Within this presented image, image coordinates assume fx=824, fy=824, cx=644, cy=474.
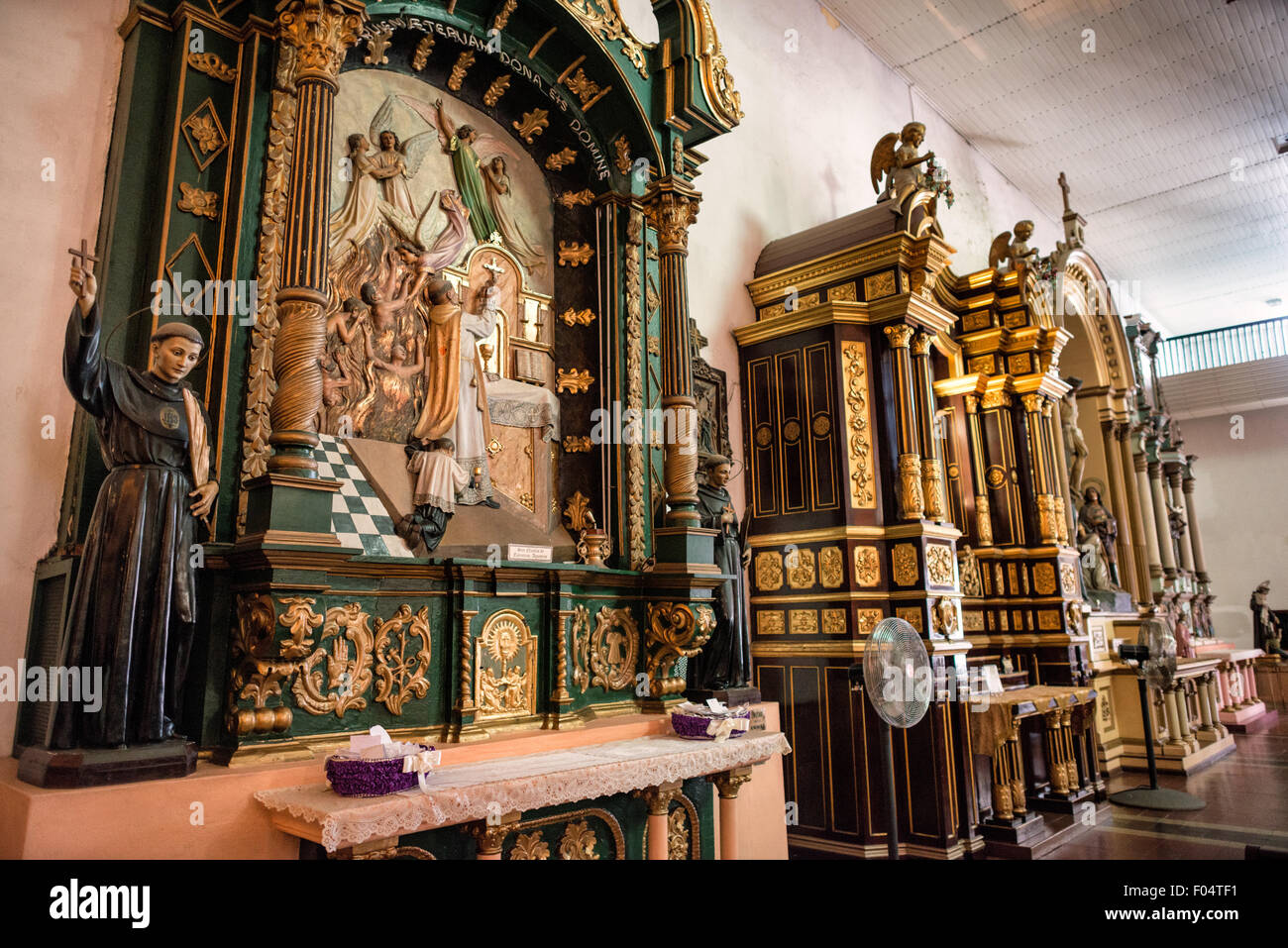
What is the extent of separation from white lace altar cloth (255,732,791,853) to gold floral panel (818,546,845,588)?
2.33 m

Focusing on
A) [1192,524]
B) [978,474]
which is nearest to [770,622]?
[978,474]

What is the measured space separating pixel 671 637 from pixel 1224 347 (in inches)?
822

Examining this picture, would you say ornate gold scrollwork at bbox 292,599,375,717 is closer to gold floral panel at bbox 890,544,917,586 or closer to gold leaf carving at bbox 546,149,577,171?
gold leaf carving at bbox 546,149,577,171

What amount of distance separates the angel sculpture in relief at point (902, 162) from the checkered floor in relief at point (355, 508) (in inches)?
190

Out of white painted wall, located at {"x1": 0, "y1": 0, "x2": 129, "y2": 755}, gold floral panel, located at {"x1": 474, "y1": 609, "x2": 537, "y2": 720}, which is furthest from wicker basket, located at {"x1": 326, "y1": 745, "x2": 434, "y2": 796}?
white painted wall, located at {"x1": 0, "y1": 0, "x2": 129, "y2": 755}

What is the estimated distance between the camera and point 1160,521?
483 inches

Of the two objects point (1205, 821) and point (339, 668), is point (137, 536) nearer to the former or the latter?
point (339, 668)

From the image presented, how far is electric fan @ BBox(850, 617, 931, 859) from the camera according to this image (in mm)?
4066

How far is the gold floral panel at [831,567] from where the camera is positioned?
19.9 ft

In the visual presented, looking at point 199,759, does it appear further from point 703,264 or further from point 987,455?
point 987,455

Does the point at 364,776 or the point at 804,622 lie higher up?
the point at 804,622

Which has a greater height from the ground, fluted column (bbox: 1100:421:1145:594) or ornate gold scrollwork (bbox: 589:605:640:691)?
fluted column (bbox: 1100:421:1145:594)

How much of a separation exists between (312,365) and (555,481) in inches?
71.0

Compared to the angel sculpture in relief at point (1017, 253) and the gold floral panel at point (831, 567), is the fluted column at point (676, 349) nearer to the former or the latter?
the gold floral panel at point (831, 567)
